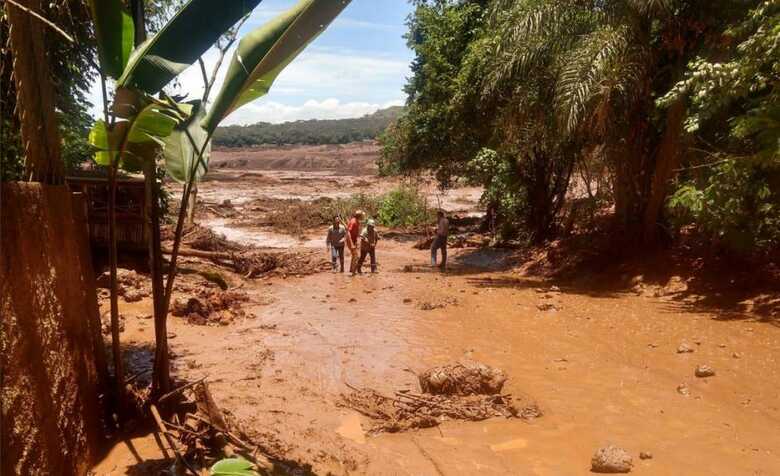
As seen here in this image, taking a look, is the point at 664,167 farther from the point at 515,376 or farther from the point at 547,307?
the point at 515,376

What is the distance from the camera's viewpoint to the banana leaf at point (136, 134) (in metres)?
3.31

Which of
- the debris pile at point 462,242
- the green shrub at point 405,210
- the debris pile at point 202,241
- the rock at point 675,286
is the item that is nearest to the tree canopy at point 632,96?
the rock at point 675,286

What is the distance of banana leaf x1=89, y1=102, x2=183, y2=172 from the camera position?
3.31 m

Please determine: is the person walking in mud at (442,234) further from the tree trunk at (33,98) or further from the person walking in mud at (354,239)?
the tree trunk at (33,98)

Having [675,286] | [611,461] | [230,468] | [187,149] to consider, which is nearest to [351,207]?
[675,286]

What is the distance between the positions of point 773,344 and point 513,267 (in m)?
8.38

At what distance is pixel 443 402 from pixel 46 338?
10.9 ft

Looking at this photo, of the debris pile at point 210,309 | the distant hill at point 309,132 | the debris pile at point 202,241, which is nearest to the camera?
the debris pile at point 210,309

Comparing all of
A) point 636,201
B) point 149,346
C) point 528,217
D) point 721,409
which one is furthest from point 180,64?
point 528,217

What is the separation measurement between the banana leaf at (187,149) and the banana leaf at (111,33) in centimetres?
62

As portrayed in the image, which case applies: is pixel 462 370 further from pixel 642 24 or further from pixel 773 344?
pixel 642 24

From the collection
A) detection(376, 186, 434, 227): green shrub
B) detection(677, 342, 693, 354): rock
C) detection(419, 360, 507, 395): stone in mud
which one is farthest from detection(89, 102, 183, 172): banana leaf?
detection(376, 186, 434, 227): green shrub

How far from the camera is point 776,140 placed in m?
7.21

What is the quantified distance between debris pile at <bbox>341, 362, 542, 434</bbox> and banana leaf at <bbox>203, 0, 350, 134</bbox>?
290 cm
